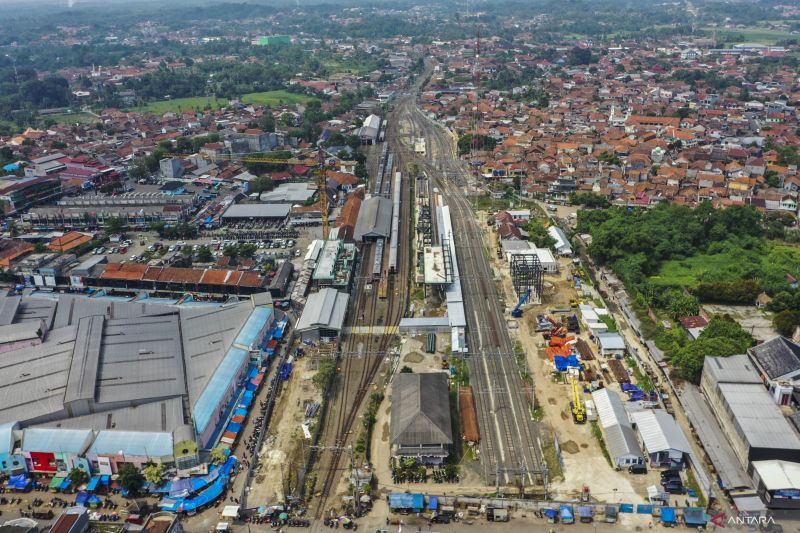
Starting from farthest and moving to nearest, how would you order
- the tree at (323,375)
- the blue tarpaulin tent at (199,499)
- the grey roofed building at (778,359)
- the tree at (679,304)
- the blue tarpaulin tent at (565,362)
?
the tree at (679,304) < the blue tarpaulin tent at (565,362) < the tree at (323,375) < the grey roofed building at (778,359) < the blue tarpaulin tent at (199,499)

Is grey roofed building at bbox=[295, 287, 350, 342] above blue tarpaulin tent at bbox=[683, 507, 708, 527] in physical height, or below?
below

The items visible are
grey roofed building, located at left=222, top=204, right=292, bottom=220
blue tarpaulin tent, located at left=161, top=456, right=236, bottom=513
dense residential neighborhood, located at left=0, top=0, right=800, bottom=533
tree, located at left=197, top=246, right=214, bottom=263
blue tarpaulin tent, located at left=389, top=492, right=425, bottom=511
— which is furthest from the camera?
grey roofed building, located at left=222, top=204, right=292, bottom=220

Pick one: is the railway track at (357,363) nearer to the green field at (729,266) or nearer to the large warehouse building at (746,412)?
the large warehouse building at (746,412)

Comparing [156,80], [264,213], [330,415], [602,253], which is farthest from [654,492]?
[156,80]

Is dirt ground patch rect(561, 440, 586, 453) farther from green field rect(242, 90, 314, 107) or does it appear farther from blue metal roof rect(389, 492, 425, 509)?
green field rect(242, 90, 314, 107)

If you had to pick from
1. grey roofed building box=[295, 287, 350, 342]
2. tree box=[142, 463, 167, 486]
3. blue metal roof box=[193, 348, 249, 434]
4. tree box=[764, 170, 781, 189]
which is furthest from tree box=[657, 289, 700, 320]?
tree box=[764, 170, 781, 189]

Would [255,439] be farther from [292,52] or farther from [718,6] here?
[718,6]

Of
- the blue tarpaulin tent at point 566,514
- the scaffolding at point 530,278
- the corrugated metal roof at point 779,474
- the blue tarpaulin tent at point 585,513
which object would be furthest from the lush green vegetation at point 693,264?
the blue tarpaulin tent at point 566,514
